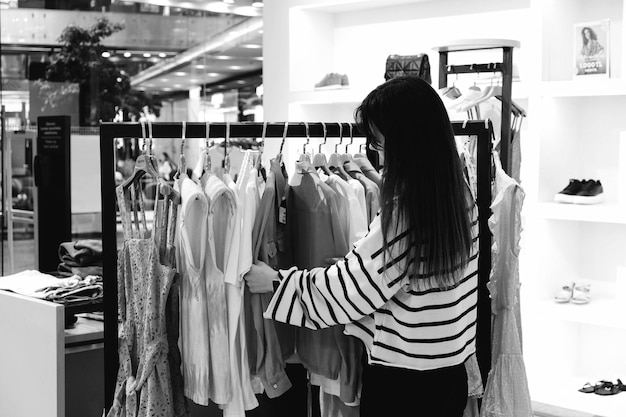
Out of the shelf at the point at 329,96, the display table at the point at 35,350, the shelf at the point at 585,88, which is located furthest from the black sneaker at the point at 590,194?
the display table at the point at 35,350

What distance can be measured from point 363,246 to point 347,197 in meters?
0.26

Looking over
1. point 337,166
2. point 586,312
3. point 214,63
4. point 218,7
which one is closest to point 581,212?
point 586,312

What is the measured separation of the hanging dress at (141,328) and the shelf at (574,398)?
2.20 meters

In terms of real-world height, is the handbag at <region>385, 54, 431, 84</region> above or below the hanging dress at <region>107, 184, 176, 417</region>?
above

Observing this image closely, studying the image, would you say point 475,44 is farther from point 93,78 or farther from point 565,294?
point 93,78

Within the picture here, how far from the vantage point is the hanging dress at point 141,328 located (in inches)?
78.4

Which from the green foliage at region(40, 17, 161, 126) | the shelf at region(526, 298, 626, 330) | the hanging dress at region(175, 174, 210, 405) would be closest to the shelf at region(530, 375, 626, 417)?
the shelf at region(526, 298, 626, 330)

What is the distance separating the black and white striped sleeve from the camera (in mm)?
1953

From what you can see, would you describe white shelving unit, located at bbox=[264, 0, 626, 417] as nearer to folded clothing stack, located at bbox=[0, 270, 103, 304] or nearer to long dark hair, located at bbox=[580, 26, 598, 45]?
long dark hair, located at bbox=[580, 26, 598, 45]

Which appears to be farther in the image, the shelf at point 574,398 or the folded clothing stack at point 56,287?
the shelf at point 574,398

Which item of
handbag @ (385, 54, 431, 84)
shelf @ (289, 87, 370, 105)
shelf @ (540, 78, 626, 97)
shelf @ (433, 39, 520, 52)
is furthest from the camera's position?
shelf @ (289, 87, 370, 105)

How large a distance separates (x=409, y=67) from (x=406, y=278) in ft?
6.25

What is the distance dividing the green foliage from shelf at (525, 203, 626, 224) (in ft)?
13.9

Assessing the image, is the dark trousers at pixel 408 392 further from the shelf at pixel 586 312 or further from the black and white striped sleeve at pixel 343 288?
the shelf at pixel 586 312
